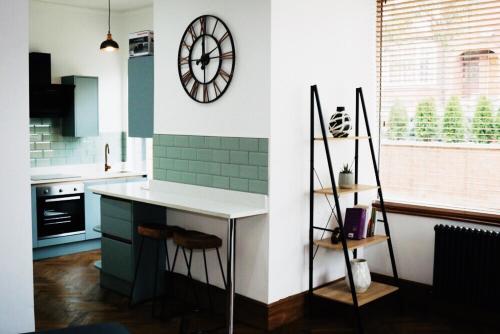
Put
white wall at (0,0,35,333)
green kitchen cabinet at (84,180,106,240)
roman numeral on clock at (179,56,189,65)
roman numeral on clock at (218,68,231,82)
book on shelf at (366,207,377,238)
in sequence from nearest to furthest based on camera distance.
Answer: white wall at (0,0,35,333), roman numeral on clock at (218,68,231,82), book on shelf at (366,207,377,238), roman numeral on clock at (179,56,189,65), green kitchen cabinet at (84,180,106,240)

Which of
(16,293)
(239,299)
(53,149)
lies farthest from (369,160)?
(53,149)

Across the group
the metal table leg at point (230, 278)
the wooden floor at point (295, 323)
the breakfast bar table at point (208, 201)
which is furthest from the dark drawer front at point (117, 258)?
the metal table leg at point (230, 278)

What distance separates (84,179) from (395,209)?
3608 mm

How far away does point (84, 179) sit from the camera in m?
6.73

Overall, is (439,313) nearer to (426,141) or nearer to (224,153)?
(426,141)

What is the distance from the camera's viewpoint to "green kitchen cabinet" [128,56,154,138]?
5.37 metres

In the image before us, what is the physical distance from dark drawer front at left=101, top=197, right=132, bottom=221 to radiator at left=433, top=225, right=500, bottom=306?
8.39 ft

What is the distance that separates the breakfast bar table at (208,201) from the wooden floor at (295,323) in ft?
2.12

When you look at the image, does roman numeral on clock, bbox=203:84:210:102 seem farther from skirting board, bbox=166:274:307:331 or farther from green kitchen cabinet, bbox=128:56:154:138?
skirting board, bbox=166:274:307:331

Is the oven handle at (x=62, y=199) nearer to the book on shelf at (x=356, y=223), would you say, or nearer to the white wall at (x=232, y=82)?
the white wall at (x=232, y=82)

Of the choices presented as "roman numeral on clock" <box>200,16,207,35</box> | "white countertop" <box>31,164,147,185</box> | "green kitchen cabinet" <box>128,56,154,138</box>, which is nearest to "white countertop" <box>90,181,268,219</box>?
"green kitchen cabinet" <box>128,56,154,138</box>

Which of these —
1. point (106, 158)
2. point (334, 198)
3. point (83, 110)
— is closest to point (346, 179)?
point (334, 198)

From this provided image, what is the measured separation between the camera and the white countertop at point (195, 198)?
13.6ft

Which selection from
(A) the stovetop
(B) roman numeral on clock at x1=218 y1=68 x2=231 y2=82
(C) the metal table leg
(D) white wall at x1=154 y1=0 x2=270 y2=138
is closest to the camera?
(C) the metal table leg
